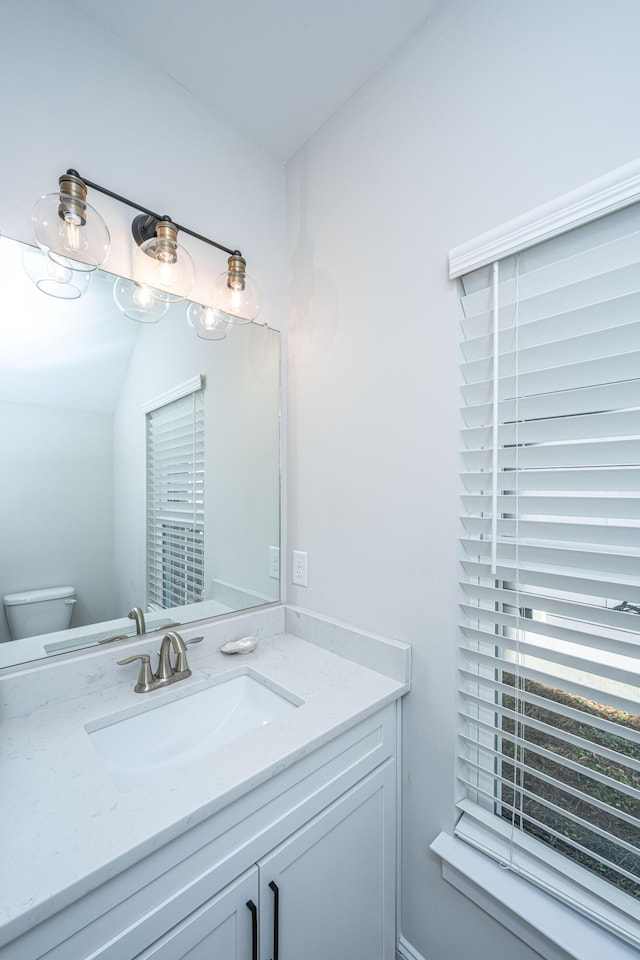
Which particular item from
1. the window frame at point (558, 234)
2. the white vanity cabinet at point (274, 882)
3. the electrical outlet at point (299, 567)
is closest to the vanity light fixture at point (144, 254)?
the window frame at point (558, 234)

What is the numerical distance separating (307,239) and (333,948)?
1.99 m

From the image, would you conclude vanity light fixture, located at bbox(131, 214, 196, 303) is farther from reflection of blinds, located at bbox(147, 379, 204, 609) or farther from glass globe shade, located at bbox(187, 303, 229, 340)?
reflection of blinds, located at bbox(147, 379, 204, 609)

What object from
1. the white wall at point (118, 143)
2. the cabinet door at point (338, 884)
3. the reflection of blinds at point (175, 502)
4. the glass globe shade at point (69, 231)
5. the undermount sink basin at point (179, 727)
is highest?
the white wall at point (118, 143)

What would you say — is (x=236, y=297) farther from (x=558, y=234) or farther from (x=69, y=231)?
(x=558, y=234)

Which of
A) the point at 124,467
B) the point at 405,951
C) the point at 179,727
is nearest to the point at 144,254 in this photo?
the point at 124,467

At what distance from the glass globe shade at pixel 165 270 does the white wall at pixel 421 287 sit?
1.46 ft

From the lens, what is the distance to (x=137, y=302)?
3.73 ft

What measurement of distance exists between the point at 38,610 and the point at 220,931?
754 mm

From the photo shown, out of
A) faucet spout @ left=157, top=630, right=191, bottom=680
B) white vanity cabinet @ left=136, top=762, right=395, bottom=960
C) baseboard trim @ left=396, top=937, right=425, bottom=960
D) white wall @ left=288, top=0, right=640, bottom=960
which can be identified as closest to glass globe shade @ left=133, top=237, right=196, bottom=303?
white wall @ left=288, top=0, right=640, bottom=960

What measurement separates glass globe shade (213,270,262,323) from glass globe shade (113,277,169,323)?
18 cm

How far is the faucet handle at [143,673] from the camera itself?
104cm

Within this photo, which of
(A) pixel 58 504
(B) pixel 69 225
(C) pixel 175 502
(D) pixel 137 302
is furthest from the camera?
(C) pixel 175 502

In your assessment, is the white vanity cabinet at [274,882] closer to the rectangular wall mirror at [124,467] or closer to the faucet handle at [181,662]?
the faucet handle at [181,662]

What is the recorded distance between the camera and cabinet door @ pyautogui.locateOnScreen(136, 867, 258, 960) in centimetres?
63
